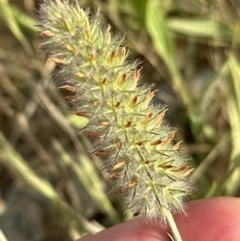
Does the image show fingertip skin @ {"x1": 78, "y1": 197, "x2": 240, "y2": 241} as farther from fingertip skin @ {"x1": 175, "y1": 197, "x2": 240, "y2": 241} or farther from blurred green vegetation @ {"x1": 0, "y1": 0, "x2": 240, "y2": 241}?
blurred green vegetation @ {"x1": 0, "y1": 0, "x2": 240, "y2": 241}

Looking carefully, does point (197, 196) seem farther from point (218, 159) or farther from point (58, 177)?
point (58, 177)

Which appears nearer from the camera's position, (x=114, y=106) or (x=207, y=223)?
(x=114, y=106)

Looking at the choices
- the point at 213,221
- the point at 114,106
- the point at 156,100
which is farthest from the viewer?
the point at 156,100

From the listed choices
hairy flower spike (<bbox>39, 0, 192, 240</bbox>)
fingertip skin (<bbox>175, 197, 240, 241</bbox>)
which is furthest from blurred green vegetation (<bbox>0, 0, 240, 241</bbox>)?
hairy flower spike (<bbox>39, 0, 192, 240</bbox>)

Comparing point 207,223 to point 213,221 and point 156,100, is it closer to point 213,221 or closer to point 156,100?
point 213,221

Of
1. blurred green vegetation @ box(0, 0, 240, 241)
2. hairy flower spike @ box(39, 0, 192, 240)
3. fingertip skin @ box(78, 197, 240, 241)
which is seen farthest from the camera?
blurred green vegetation @ box(0, 0, 240, 241)

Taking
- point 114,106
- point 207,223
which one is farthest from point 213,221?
point 114,106
